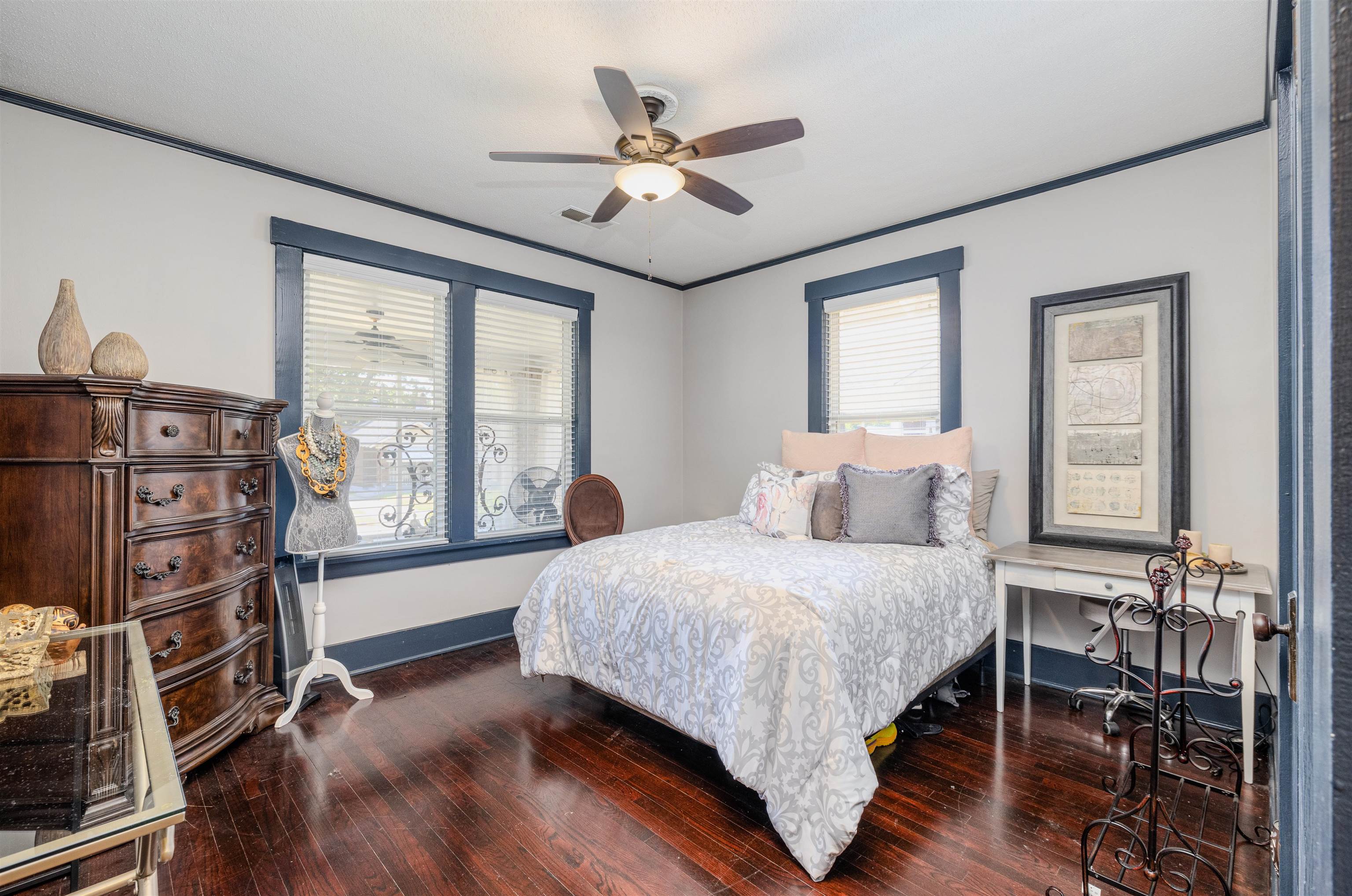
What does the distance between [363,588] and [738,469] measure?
278 centimetres

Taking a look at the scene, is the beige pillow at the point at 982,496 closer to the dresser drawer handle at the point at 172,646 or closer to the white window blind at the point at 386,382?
the white window blind at the point at 386,382

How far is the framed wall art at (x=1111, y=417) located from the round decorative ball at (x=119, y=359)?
4120 millimetres

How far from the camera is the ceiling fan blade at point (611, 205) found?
2.79m

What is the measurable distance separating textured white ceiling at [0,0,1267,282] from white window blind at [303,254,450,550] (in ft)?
1.99

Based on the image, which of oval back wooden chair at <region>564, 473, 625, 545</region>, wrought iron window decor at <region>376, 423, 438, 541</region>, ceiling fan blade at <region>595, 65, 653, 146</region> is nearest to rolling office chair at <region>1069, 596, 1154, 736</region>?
ceiling fan blade at <region>595, 65, 653, 146</region>

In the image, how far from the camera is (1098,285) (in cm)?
323

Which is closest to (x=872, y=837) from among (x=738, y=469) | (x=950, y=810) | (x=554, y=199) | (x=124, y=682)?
(x=950, y=810)

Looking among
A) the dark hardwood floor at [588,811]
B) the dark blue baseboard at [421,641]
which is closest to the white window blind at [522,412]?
the dark blue baseboard at [421,641]

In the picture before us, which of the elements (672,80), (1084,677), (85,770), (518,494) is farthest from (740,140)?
(1084,677)

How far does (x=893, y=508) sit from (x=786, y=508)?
1.95 ft

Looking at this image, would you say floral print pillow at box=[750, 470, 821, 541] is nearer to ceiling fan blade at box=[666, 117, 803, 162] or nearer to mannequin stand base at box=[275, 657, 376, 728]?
ceiling fan blade at box=[666, 117, 803, 162]

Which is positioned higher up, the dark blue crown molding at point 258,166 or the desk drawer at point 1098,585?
the dark blue crown molding at point 258,166

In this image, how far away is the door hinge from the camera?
2.61ft

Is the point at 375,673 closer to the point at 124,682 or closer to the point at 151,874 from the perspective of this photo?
the point at 124,682
